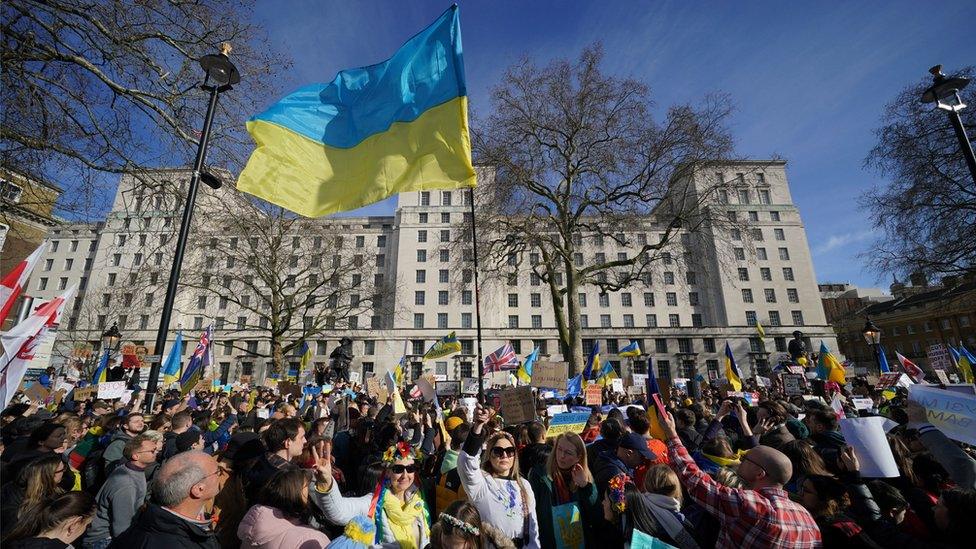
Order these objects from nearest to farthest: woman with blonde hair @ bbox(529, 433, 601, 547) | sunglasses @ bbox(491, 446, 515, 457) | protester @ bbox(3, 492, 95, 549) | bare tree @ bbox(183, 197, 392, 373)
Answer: protester @ bbox(3, 492, 95, 549), woman with blonde hair @ bbox(529, 433, 601, 547), sunglasses @ bbox(491, 446, 515, 457), bare tree @ bbox(183, 197, 392, 373)

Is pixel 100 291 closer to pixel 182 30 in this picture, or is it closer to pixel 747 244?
pixel 182 30

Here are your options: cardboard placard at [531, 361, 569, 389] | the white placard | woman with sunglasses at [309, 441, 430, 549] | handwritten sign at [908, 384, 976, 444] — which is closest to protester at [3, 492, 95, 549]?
woman with sunglasses at [309, 441, 430, 549]

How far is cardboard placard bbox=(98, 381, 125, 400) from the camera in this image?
12.4m

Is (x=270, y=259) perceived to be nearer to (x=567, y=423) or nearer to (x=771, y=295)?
(x=567, y=423)

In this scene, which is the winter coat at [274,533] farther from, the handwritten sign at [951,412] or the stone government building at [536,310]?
the stone government building at [536,310]

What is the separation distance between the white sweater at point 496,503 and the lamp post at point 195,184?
4.31 metres

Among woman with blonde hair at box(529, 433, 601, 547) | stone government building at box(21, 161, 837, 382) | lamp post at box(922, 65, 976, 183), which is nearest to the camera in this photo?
woman with blonde hair at box(529, 433, 601, 547)

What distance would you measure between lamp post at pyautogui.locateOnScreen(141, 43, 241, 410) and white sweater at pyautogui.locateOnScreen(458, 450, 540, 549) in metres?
4.31

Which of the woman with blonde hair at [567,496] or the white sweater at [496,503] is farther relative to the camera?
the woman with blonde hair at [567,496]

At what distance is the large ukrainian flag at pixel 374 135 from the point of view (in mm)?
5617

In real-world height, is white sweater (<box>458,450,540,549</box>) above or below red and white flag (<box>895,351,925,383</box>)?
below

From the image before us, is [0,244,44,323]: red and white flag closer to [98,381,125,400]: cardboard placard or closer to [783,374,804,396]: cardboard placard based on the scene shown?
[98,381,125,400]: cardboard placard

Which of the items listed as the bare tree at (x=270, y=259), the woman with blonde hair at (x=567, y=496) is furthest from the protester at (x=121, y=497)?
the bare tree at (x=270, y=259)

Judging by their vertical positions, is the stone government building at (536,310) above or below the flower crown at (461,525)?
above
